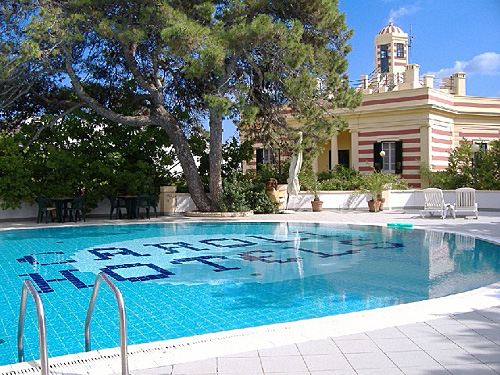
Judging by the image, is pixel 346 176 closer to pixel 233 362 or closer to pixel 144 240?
pixel 144 240

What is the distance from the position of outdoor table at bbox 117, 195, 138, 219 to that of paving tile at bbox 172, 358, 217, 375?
14.6m

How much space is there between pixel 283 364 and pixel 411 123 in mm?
24734

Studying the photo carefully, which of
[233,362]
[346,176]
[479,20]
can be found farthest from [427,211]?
[233,362]

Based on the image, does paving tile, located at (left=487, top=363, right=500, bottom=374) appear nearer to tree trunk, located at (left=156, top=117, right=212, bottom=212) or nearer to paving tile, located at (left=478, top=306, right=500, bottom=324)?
paving tile, located at (left=478, top=306, right=500, bottom=324)

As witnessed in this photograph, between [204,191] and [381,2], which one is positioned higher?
[381,2]

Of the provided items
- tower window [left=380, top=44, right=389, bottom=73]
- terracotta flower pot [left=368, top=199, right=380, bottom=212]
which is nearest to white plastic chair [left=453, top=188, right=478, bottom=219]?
terracotta flower pot [left=368, top=199, right=380, bottom=212]

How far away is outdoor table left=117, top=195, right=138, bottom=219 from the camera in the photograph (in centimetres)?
1829

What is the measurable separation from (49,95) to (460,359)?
18.9 metres

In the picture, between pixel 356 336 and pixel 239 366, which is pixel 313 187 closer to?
pixel 356 336

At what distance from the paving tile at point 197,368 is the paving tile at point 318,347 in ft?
2.61

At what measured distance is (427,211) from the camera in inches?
679

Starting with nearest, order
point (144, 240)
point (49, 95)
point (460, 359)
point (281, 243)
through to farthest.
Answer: point (460, 359), point (281, 243), point (144, 240), point (49, 95)

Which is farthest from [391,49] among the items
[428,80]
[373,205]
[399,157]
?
[373,205]

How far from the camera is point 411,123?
26750 millimetres
